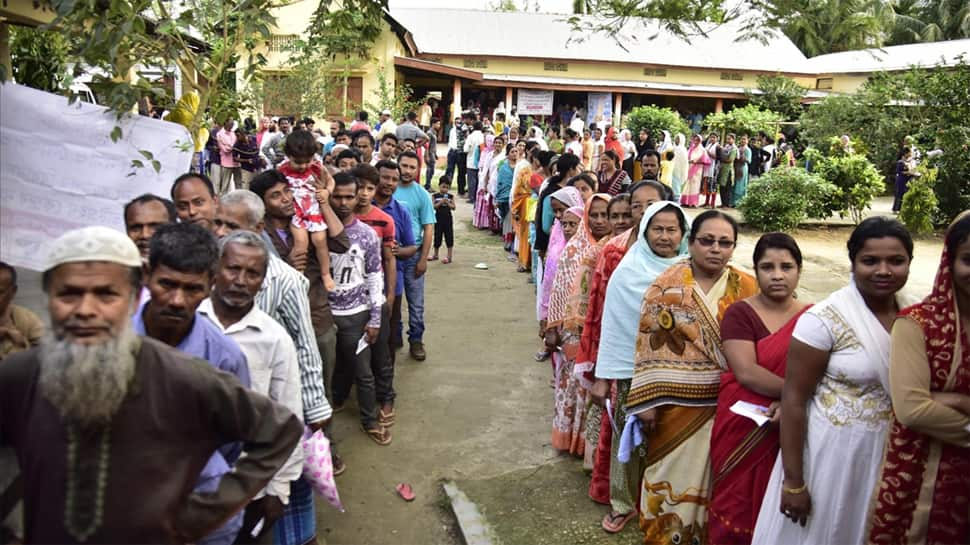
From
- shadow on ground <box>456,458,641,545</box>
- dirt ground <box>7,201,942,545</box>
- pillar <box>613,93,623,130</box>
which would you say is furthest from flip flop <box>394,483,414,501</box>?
pillar <box>613,93,623,130</box>

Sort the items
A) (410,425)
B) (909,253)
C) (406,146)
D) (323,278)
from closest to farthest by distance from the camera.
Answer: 1. (909,253)
2. (323,278)
3. (410,425)
4. (406,146)

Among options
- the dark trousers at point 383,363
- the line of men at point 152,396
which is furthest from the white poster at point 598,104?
the line of men at point 152,396

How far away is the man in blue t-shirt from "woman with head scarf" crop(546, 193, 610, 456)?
190cm

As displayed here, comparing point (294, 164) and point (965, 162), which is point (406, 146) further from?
point (965, 162)

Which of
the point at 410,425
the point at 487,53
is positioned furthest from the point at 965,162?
the point at 487,53

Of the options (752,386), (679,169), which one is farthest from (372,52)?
(752,386)

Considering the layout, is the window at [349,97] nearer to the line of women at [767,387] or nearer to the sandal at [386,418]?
the sandal at [386,418]

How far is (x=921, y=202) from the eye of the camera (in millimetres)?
13680

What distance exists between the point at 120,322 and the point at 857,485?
2.39 meters

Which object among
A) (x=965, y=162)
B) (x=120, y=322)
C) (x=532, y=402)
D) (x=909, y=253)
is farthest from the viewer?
(x=965, y=162)

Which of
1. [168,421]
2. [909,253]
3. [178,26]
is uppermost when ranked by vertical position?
Result: [178,26]

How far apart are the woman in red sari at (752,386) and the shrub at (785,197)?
10.4 m

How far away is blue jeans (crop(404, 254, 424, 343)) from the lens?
6324 mm

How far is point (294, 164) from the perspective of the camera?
4477mm
